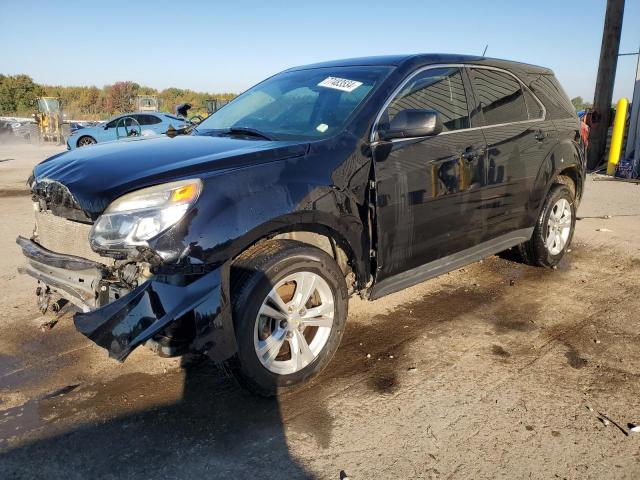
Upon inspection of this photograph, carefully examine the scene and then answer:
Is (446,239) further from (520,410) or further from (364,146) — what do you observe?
(520,410)

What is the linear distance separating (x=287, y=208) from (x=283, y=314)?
23.2 inches

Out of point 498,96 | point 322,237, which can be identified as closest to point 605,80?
point 498,96

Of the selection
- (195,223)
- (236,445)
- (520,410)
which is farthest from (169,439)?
(520,410)

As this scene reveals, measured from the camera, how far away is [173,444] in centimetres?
251

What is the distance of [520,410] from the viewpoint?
2.78 m

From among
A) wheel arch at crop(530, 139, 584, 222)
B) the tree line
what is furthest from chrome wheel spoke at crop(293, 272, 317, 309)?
the tree line

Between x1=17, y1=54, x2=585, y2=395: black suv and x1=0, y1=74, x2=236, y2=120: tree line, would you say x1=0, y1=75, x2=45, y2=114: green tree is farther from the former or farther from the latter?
x1=17, y1=54, x2=585, y2=395: black suv

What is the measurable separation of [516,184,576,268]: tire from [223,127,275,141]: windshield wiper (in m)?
2.84

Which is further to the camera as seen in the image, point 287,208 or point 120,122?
point 120,122

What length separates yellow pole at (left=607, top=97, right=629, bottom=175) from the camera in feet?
41.0

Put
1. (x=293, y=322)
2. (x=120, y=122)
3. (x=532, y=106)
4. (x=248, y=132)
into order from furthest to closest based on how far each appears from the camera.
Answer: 1. (x=120, y=122)
2. (x=532, y=106)
3. (x=248, y=132)
4. (x=293, y=322)

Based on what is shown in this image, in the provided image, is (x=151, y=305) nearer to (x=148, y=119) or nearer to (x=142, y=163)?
(x=142, y=163)

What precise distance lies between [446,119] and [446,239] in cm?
86

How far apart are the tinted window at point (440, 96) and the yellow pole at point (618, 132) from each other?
A: 34.7 ft
